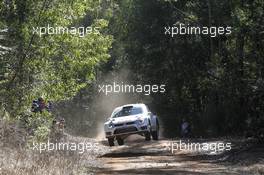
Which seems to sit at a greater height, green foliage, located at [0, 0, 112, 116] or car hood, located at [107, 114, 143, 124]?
green foliage, located at [0, 0, 112, 116]

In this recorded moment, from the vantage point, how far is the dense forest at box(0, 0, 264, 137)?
17.8m

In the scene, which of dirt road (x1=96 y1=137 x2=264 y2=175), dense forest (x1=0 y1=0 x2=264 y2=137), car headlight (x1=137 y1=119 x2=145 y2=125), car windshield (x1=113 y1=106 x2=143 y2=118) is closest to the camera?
dirt road (x1=96 y1=137 x2=264 y2=175)

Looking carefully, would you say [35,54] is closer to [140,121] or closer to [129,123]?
[129,123]

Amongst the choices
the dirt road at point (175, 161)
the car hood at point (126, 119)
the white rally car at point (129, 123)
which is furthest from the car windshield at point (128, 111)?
the dirt road at point (175, 161)

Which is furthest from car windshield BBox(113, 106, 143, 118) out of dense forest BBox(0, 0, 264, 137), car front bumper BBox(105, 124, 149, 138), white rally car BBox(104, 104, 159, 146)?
dense forest BBox(0, 0, 264, 137)

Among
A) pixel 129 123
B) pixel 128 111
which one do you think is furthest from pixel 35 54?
pixel 128 111

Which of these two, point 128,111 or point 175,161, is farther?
point 128,111

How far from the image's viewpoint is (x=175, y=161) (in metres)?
17.4

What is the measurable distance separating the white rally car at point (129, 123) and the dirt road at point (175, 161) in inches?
57.2

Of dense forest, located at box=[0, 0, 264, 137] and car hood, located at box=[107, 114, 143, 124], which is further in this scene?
car hood, located at box=[107, 114, 143, 124]

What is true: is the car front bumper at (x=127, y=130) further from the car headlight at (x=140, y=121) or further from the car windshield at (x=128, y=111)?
the car windshield at (x=128, y=111)

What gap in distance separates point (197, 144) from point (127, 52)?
20315 millimetres

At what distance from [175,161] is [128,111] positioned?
7345mm

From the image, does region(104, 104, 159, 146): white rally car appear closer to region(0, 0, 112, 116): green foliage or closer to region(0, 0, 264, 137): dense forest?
region(0, 0, 264, 137): dense forest
